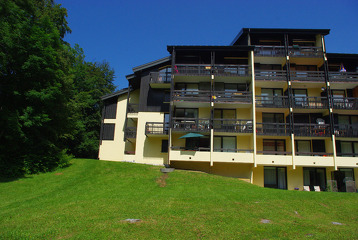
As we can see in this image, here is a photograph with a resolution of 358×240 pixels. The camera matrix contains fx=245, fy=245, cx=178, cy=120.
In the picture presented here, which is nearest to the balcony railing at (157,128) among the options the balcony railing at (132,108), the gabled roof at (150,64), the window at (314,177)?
the balcony railing at (132,108)

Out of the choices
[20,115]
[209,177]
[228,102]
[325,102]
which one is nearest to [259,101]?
[228,102]

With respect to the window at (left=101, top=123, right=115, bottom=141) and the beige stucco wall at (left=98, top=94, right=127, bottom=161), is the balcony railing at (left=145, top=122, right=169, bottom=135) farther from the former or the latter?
the window at (left=101, top=123, right=115, bottom=141)

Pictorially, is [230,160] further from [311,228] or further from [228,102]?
[311,228]

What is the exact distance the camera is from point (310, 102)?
26312mm

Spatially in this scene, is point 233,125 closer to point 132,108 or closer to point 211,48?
point 211,48

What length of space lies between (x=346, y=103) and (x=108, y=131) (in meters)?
26.5

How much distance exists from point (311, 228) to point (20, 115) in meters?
20.3

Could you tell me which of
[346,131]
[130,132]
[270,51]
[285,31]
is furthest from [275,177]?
[130,132]

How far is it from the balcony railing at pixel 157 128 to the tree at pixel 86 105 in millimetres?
8959

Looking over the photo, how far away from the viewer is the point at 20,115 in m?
19.0

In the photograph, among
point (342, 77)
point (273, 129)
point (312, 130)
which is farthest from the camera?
point (342, 77)

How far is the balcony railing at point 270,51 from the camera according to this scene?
26656mm

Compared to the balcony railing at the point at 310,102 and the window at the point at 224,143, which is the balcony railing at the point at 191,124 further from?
the balcony railing at the point at 310,102

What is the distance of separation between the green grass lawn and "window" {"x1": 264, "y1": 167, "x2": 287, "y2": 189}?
6.77m
